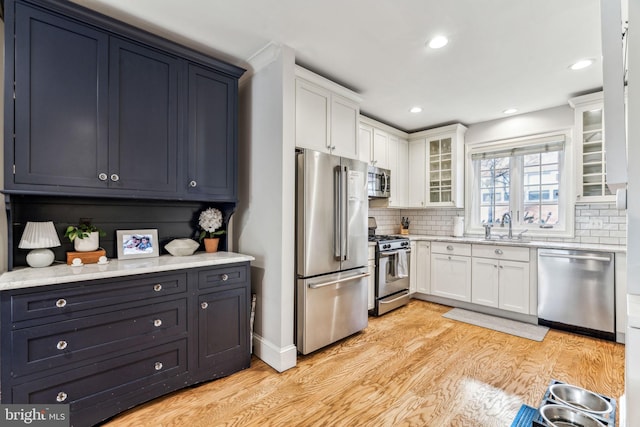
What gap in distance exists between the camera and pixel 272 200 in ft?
8.18

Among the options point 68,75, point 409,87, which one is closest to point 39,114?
point 68,75

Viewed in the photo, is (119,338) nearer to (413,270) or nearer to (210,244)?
(210,244)

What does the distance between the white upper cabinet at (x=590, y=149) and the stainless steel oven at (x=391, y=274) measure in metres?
2.03

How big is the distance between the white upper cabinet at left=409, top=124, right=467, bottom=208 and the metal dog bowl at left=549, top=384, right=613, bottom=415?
3.04 m

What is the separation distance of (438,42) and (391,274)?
2529mm

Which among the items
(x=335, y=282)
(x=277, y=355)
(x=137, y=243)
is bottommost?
(x=277, y=355)

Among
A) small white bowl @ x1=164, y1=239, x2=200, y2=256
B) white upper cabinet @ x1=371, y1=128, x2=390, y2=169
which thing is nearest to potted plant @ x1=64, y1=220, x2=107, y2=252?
small white bowl @ x1=164, y1=239, x2=200, y2=256

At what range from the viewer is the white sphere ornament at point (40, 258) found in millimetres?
1888

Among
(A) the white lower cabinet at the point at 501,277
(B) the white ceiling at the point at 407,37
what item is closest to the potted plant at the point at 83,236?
(B) the white ceiling at the point at 407,37

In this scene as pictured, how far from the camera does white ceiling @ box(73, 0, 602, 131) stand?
197cm

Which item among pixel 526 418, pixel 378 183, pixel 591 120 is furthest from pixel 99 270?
pixel 591 120

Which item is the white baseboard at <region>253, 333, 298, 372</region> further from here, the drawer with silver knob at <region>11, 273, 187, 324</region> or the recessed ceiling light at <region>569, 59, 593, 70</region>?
the recessed ceiling light at <region>569, 59, 593, 70</region>

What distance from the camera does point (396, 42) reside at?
237 cm

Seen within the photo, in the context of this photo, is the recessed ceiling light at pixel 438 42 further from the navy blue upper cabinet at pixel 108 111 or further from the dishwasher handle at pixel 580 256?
the dishwasher handle at pixel 580 256
